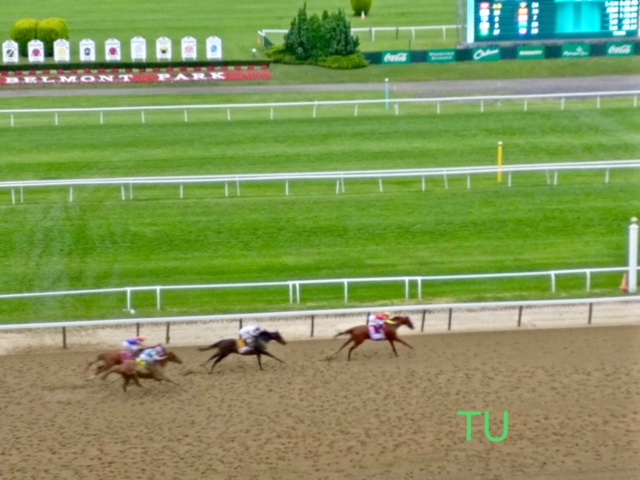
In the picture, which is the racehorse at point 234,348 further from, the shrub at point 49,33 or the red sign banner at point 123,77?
the shrub at point 49,33

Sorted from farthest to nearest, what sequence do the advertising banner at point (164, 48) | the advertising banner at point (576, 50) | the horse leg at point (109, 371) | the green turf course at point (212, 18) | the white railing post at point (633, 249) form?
1. the green turf course at point (212, 18)
2. the advertising banner at point (164, 48)
3. the advertising banner at point (576, 50)
4. the white railing post at point (633, 249)
5. the horse leg at point (109, 371)

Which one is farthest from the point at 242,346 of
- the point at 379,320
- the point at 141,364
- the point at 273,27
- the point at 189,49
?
the point at 273,27

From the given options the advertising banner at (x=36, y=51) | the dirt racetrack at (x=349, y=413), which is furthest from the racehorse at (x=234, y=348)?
the advertising banner at (x=36, y=51)

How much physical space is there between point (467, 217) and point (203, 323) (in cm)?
413

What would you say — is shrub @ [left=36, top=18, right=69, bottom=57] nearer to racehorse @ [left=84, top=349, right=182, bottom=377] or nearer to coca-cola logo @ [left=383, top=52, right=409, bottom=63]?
coca-cola logo @ [left=383, top=52, right=409, bottom=63]

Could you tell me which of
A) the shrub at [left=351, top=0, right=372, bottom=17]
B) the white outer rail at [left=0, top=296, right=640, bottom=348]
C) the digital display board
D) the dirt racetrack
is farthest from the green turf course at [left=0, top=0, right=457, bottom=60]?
the dirt racetrack

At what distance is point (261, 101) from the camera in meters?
23.2

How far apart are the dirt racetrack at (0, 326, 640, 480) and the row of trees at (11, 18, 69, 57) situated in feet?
55.2

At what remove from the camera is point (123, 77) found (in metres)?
25.4

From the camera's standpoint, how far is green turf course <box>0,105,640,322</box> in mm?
13188

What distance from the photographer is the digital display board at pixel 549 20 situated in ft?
72.7

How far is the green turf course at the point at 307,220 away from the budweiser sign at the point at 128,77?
5.33 m

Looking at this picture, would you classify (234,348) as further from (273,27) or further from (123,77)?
(273,27)

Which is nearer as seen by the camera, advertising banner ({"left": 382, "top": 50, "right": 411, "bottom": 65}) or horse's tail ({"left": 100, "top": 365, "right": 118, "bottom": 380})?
horse's tail ({"left": 100, "top": 365, "right": 118, "bottom": 380})
